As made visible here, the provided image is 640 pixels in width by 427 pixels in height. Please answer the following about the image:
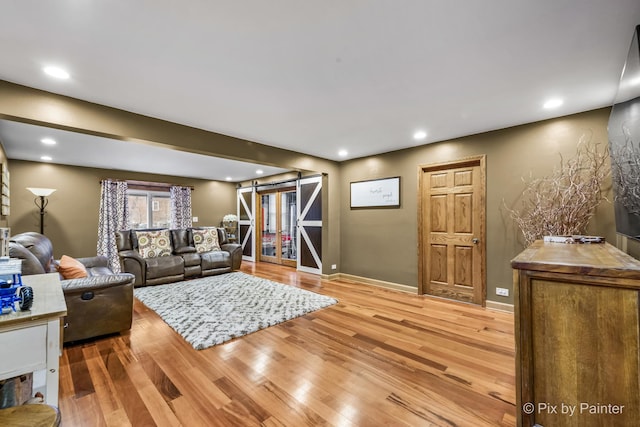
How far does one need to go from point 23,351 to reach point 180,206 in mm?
6839

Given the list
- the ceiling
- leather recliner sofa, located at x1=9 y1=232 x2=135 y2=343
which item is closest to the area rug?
leather recliner sofa, located at x1=9 y1=232 x2=135 y2=343

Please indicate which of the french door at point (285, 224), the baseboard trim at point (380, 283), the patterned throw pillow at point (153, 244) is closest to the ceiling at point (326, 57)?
the baseboard trim at point (380, 283)

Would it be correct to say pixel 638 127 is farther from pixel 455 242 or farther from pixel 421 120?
pixel 455 242

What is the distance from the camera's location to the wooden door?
3805mm

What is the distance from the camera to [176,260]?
523cm

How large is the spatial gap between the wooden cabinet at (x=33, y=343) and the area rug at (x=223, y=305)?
1395 mm

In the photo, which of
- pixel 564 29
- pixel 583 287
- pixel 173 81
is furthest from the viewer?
pixel 173 81

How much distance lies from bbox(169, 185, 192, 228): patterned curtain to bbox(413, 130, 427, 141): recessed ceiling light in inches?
246

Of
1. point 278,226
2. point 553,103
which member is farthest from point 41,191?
point 553,103

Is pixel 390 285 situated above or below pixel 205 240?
below

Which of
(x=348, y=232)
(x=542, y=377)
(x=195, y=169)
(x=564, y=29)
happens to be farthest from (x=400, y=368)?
(x=195, y=169)

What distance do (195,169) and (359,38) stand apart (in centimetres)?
573

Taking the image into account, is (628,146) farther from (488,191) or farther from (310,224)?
(310,224)

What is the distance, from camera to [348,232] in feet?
17.9
